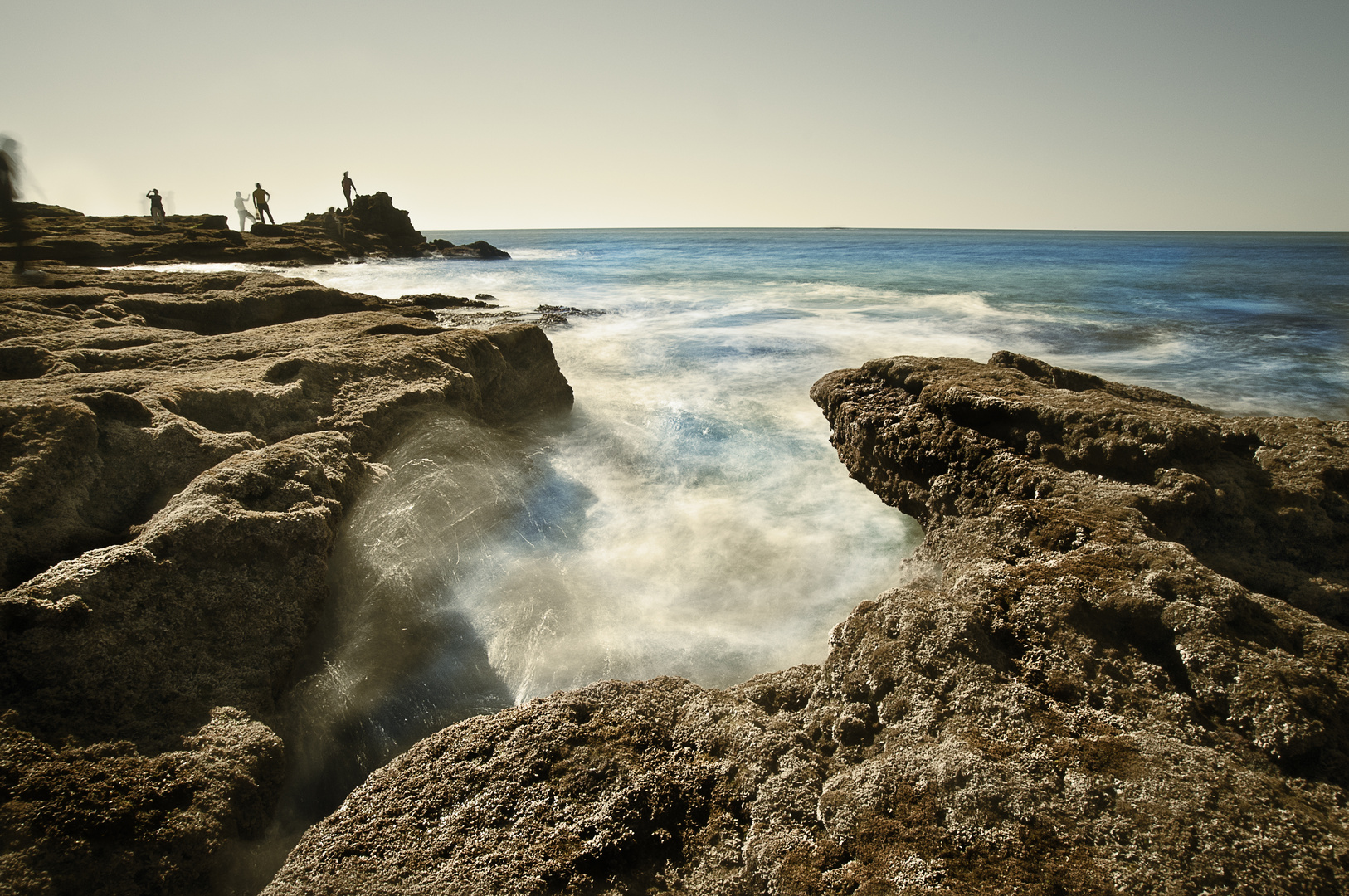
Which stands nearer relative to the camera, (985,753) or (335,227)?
(985,753)

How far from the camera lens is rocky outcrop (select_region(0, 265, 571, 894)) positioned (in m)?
1.86

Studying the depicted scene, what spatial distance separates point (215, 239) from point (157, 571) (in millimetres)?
20337

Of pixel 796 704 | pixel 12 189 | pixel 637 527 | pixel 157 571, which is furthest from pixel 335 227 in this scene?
pixel 796 704

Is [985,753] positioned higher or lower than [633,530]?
higher

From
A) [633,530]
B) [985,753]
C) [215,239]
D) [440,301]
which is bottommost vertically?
[633,530]

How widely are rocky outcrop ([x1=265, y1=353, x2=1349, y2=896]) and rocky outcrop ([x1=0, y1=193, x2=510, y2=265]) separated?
11.6 m

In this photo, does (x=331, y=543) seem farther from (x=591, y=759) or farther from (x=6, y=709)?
(x=591, y=759)

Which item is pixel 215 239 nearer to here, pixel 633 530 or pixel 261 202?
pixel 261 202

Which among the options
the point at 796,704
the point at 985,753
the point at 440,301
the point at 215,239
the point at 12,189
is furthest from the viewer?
the point at 215,239

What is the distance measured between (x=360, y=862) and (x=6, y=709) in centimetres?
129

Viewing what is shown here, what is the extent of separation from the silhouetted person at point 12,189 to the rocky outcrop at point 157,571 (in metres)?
5.95

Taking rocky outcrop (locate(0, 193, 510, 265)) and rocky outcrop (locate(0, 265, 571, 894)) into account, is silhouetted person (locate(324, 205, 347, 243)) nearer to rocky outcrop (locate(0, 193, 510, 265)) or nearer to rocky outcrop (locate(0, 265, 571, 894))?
rocky outcrop (locate(0, 193, 510, 265))

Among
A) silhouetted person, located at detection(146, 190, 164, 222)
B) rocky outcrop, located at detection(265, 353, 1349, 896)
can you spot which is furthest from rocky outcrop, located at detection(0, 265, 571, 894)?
silhouetted person, located at detection(146, 190, 164, 222)

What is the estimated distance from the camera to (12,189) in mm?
9609
